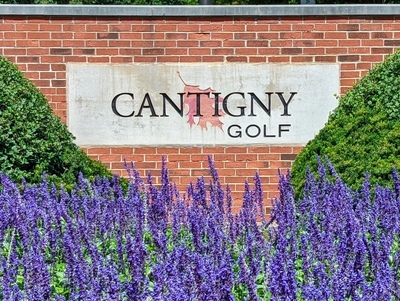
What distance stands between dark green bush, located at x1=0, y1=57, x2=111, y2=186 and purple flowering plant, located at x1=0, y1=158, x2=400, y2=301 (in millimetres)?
1969

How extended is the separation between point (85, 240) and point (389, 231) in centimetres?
151

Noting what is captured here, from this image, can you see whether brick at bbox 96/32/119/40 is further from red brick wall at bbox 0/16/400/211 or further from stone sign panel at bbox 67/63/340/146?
stone sign panel at bbox 67/63/340/146

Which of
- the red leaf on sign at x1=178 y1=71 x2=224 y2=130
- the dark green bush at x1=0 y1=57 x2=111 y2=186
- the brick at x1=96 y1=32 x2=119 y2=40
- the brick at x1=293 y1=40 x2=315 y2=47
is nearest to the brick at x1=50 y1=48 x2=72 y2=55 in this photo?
the brick at x1=96 y1=32 x2=119 y2=40

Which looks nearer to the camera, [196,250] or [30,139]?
[196,250]

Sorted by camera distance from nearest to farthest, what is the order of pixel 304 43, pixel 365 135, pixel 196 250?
1. pixel 196 250
2. pixel 365 135
3. pixel 304 43

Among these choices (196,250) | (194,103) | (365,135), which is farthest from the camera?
(194,103)

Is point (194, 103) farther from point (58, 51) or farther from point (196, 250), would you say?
point (196, 250)

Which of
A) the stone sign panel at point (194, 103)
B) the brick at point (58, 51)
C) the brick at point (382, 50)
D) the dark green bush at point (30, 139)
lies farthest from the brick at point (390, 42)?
the dark green bush at point (30, 139)

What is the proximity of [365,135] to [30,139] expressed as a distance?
264 centimetres

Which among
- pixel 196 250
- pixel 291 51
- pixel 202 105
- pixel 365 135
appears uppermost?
pixel 291 51

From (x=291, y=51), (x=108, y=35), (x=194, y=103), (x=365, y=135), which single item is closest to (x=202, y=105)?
(x=194, y=103)

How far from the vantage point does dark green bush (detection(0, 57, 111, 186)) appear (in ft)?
27.3

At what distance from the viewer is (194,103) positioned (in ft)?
33.6

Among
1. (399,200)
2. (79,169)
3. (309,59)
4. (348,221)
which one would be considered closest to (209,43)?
(309,59)
